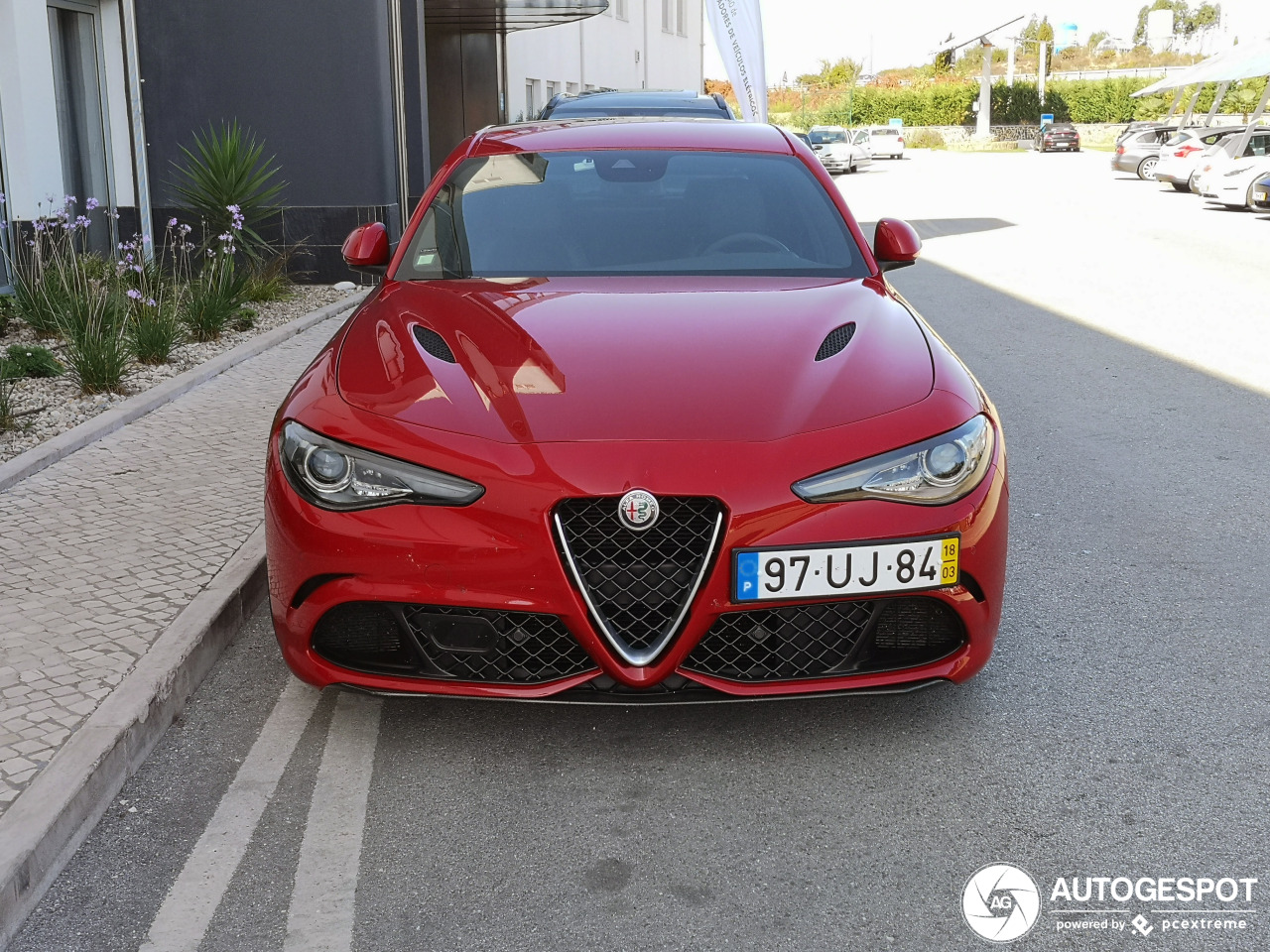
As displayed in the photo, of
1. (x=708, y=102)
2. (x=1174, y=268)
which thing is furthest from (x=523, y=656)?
(x=1174, y=268)

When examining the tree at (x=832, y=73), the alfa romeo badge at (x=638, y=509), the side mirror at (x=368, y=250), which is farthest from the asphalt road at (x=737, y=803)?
the tree at (x=832, y=73)

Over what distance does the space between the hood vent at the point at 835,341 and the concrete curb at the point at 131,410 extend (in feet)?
12.6

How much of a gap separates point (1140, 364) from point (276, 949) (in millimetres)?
7960

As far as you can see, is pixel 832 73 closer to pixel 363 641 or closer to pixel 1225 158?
pixel 1225 158

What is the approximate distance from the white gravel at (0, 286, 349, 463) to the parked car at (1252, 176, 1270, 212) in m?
18.8

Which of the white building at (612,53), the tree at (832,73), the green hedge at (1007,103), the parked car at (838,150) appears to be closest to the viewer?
the white building at (612,53)

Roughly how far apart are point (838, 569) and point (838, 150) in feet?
147

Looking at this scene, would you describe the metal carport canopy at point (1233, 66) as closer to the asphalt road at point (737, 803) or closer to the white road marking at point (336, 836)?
the asphalt road at point (737, 803)

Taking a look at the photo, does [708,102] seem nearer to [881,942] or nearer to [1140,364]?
[1140,364]

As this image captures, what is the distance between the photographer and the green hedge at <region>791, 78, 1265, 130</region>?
3260 inches

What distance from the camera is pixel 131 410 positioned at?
720 centimetres

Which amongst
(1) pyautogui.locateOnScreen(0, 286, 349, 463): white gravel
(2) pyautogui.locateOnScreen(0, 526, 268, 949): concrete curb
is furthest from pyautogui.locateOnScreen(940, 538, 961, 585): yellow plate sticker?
(1) pyautogui.locateOnScreen(0, 286, 349, 463): white gravel

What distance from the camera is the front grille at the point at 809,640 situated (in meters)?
3.21

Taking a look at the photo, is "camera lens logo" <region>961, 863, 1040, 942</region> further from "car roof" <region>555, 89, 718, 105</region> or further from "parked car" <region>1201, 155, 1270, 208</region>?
"parked car" <region>1201, 155, 1270, 208</region>
